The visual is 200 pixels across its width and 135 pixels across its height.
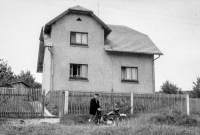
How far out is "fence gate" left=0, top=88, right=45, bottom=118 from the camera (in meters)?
18.5

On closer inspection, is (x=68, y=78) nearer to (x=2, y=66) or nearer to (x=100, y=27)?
(x=100, y=27)

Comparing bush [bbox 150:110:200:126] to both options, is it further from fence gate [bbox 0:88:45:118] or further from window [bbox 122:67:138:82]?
window [bbox 122:67:138:82]

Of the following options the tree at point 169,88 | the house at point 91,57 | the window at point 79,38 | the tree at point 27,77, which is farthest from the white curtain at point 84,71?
the tree at point 27,77

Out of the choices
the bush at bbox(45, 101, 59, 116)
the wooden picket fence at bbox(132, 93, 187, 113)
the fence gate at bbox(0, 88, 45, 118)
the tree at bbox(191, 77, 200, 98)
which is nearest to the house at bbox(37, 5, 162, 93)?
the bush at bbox(45, 101, 59, 116)

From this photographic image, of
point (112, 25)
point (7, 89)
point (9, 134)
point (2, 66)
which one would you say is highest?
point (112, 25)

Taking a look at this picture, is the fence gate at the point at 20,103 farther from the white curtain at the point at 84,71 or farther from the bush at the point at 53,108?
the white curtain at the point at 84,71

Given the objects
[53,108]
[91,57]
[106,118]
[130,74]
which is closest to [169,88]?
[130,74]

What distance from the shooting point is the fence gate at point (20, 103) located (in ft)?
60.6

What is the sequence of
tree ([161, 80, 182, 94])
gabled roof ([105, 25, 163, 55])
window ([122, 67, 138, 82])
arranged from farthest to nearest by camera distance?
tree ([161, 80, 182, 94]) < window ([122, 67, 138, 82]) < gabled roof ([105, 25, 163, 55])

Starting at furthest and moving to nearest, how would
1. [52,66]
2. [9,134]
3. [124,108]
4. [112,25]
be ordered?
[112,25]
[52,66]
[124,108]
[9,134]

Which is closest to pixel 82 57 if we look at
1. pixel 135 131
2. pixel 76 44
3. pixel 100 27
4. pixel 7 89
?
pixel 76 44

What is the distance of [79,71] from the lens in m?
25.8

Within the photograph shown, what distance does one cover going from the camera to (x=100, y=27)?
86.7 ft

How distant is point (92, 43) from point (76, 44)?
4.38 feet
